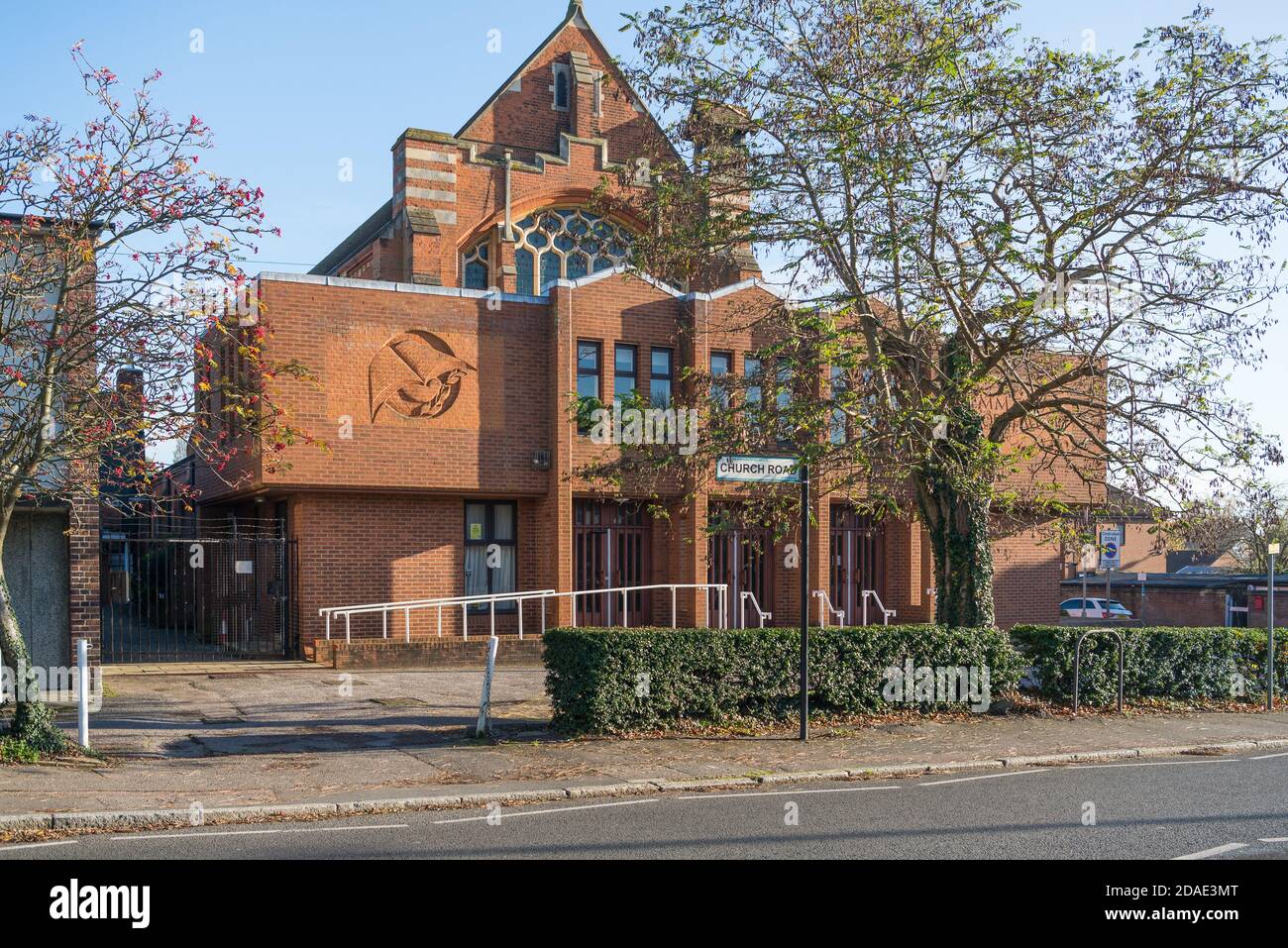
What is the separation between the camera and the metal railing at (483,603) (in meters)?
21.5

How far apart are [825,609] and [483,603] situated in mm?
7665

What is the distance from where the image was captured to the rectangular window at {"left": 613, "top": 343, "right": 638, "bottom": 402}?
2448 cm

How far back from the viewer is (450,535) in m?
23.3

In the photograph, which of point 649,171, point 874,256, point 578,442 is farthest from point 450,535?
point 874,256

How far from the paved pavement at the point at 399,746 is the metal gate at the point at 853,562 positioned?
10563mm

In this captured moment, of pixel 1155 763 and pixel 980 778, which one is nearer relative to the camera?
pixel 980 778

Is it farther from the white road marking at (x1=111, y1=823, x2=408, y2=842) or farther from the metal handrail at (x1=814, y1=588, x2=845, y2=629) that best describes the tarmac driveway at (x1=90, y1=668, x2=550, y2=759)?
the metal handrail at (x1=814, y1=588, x2=845, y2=629)

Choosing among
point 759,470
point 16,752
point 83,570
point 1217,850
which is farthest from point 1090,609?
point 16,752

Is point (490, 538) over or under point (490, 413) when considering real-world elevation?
under

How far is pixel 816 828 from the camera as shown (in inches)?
353

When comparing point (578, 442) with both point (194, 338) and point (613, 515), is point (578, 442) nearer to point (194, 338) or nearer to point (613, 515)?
point (613, 515)

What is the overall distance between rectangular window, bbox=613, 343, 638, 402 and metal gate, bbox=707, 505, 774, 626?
3242 mm

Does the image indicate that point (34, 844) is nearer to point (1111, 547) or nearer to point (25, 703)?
point (25, 703)

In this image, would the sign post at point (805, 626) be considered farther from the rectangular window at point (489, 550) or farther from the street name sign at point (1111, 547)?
the street name sign at point (1111, 547)
